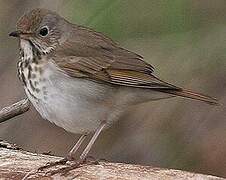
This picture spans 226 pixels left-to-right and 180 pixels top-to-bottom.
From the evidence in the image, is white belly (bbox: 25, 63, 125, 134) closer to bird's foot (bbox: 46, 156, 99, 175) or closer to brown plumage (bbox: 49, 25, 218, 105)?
brown plumage (bbox: 49, 25, 218, 105)

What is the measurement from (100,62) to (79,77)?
0.19 metres

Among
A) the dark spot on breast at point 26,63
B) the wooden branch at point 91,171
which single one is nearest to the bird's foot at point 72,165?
the wooden branch at point 91,171

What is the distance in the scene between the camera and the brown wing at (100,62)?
22.7 ft

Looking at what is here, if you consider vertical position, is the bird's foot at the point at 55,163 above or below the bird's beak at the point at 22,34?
below

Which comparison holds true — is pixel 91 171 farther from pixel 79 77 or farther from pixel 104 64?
pixel 104 64

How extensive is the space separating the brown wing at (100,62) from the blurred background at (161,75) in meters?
1.55

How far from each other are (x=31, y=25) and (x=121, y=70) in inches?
22.0

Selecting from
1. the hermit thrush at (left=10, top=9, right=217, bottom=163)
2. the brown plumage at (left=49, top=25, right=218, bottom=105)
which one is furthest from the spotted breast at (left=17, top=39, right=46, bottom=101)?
the brown plumage at (left=49, top=25, right=218, bottom=105)

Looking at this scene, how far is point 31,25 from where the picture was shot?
6930mm

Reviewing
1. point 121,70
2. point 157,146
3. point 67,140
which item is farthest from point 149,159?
point 121,70

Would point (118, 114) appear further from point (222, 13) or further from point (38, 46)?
point (222, 13)

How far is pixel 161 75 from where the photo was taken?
8.70 m

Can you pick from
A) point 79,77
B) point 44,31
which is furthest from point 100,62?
point 44,31

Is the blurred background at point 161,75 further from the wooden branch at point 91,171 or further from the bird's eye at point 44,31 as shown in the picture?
the wooden branch at point 91,171
